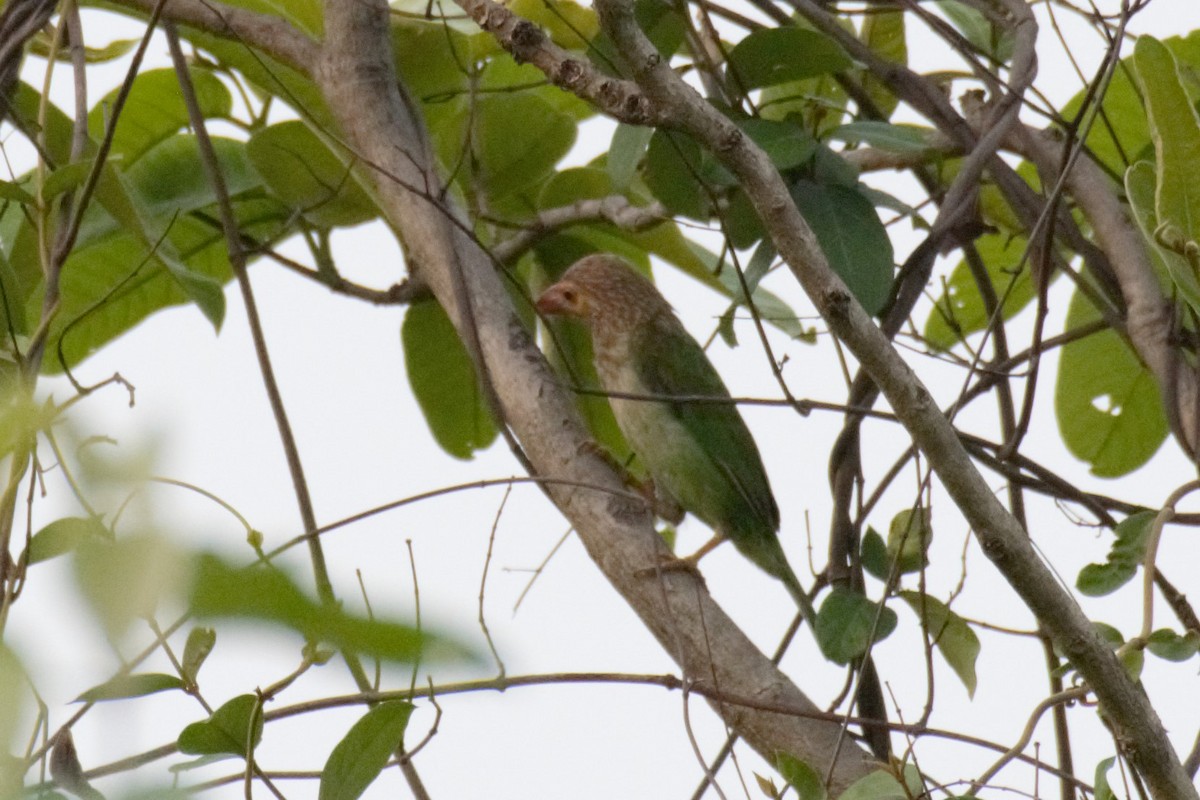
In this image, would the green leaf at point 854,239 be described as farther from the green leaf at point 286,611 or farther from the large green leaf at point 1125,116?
the green leaf at point 286,611

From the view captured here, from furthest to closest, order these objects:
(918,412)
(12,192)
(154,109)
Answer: (154,109) < (12,192) < (918,412)

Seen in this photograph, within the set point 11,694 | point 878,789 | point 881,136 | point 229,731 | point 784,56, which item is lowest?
point 11,694

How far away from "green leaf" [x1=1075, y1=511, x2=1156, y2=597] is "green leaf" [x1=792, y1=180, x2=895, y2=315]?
0.57 m

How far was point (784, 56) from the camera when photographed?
246 centimetres

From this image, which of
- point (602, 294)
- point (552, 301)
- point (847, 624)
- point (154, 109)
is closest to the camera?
point (847, 624)

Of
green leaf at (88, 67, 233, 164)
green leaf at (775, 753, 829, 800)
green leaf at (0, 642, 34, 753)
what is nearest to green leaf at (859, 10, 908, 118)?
green leaf at (88, 67, 233, 164)

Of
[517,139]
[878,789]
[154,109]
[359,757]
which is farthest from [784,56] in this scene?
[359,757]

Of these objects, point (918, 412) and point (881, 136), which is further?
point (881, 136)

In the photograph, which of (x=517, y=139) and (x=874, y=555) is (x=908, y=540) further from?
(x=517, y=139)

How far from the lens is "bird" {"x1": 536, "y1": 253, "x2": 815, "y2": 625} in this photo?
3193 mm

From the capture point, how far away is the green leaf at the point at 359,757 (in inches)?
55.8

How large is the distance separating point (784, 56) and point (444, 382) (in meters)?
0.99

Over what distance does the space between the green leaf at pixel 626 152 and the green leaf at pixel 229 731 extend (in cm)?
138

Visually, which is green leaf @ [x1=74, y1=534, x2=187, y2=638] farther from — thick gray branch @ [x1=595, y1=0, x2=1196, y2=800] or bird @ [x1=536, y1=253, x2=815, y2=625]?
bird @ [x1=536, y1=253, x2=815, y2=625]
